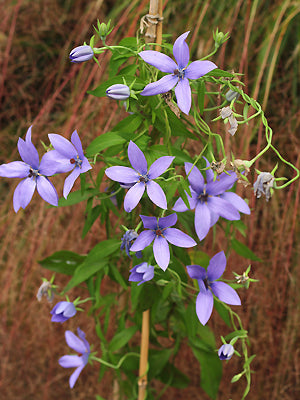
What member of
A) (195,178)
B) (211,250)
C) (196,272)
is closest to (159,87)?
(195,178)

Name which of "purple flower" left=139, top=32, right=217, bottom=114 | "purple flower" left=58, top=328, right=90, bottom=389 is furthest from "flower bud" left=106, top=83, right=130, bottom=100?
"purple flower" left=58, top=328, right=90, bottom=389

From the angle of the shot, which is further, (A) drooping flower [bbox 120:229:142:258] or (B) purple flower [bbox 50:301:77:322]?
(B) purple flower [bbox 50:301:77:322]

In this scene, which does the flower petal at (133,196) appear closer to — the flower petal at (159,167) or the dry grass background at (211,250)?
the flower petal at (159,167)

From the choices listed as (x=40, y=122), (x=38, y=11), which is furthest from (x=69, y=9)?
(x=40, y=122)

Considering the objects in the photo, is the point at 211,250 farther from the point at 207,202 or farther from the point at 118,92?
the point at 118,92

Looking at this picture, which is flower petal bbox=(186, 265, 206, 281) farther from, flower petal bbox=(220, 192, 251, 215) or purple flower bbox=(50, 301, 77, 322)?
purple flower bbox=(50, 301, 77, 322)

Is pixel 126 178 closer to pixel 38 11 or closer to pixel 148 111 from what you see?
pixel 148 111
